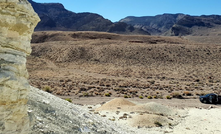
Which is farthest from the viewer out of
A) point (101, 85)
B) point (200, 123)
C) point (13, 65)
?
point (101, 85)

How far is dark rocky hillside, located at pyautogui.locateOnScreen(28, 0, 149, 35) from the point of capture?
5861 inches

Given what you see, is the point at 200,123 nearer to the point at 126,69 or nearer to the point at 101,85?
the point at 101,85

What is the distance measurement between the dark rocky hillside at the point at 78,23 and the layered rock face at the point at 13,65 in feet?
462

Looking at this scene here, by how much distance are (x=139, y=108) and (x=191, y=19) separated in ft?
601

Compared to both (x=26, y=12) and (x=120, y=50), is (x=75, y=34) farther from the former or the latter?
(x=26, y=12)

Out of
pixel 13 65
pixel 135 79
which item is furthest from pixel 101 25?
pixel 13 65

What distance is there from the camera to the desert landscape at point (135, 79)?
59.1ft

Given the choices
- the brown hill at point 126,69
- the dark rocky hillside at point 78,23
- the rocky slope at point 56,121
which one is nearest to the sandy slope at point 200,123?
the rocky slope at point 56,121

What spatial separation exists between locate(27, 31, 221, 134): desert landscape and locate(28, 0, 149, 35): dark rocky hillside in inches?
2084

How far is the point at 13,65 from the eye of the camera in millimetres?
5301

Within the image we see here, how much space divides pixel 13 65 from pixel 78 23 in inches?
6624

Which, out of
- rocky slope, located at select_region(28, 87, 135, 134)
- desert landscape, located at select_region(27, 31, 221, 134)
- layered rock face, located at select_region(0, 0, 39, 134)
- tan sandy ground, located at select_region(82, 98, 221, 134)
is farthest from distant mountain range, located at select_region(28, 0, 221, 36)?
layered rock face, located at select_region(0, 0, 39, 134)

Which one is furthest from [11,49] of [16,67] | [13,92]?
[13,92]

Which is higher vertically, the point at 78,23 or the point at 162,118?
the point at 78,23
